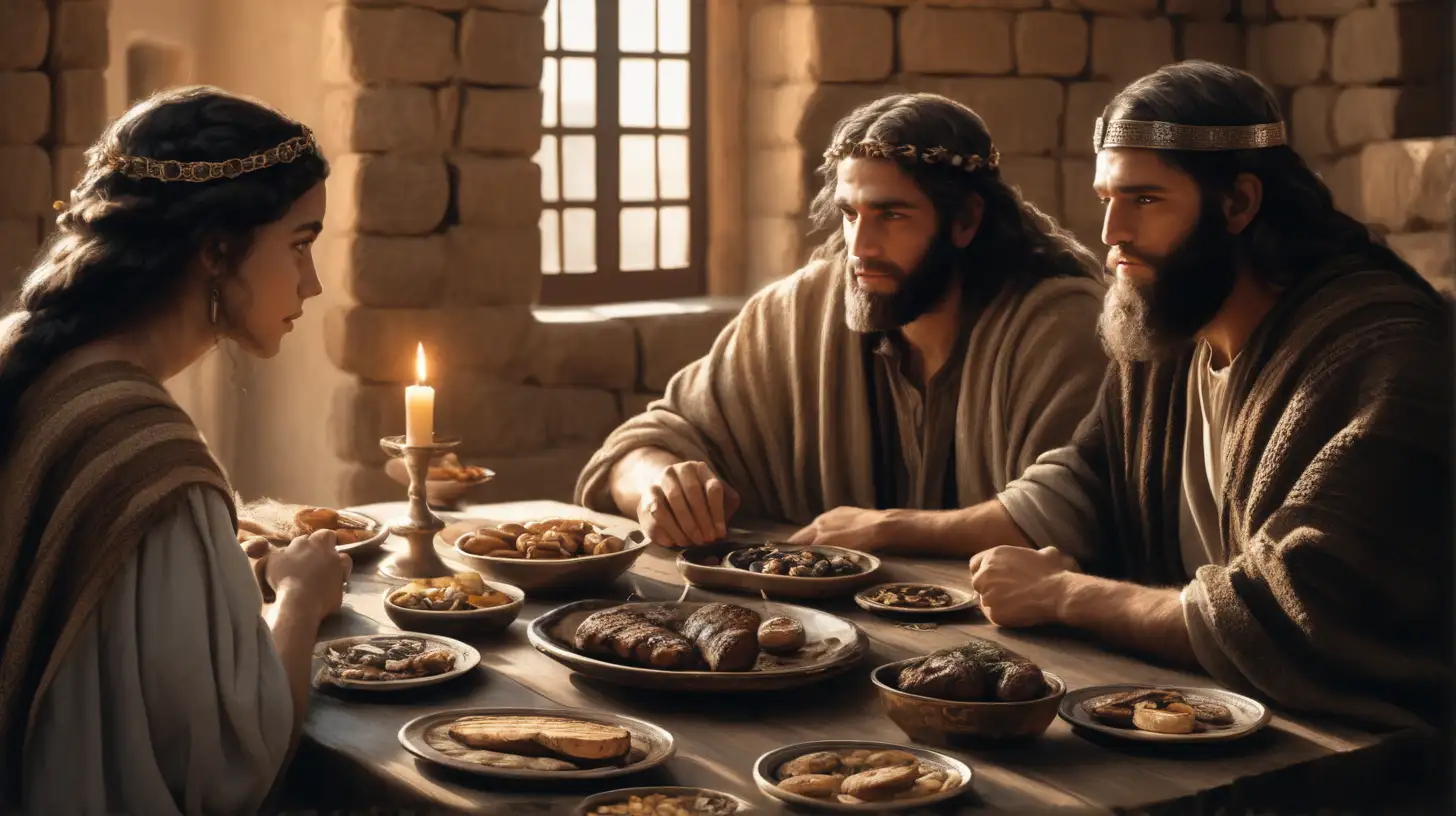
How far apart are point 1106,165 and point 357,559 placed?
60.8 inches

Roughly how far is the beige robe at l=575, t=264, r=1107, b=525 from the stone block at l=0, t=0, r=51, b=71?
2295 mm

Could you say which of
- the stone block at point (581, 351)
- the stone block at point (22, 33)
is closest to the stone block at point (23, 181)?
the stone block at point (22, 33)

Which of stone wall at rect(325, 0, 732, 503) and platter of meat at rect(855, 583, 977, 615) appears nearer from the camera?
platter of meat at rect(855, 583, 977, 615)

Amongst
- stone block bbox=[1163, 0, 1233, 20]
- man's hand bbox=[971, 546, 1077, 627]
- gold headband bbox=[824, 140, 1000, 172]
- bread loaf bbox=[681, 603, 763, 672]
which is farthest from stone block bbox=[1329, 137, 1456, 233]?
bread loaf bbox=[681, 603, 763, 672]

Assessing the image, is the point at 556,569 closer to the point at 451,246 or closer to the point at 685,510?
the point at 685,510

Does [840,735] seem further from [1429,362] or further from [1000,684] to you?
[1429,362]

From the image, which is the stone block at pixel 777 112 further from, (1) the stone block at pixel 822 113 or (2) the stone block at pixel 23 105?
(2) the stone block at pixel 23 105

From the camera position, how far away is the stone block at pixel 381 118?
529 cm

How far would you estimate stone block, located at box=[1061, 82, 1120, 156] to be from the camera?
648 centimetres

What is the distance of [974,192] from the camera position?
3.83 m

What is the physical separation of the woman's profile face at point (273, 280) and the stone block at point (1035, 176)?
429 cm

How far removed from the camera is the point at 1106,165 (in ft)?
9.52

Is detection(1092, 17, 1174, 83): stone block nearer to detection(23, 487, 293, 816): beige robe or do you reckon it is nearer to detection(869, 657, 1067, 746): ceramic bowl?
detection(869, 657, 1067, 746): ceramic bowl

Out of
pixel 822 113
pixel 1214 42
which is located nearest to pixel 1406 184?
pixel 1214 42
